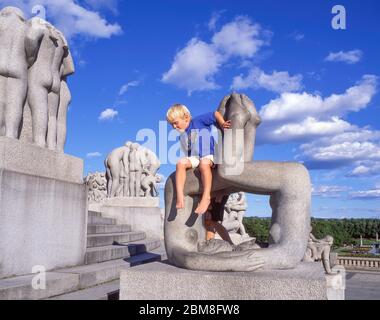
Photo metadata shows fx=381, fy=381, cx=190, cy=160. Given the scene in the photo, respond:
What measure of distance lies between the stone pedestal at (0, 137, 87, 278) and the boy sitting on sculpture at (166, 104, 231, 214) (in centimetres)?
245

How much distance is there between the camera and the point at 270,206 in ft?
12.8

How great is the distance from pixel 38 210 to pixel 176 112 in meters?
2.70

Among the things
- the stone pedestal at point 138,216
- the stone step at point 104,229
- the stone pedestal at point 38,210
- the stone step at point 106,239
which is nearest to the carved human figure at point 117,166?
the stone pedestal at point 138,216

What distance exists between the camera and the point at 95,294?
15.8ft

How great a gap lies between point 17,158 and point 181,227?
2.81 m

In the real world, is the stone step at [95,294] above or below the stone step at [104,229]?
below

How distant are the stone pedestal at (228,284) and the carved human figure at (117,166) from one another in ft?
34.1

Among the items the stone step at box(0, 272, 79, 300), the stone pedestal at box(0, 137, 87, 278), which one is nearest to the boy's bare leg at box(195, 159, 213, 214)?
the stone step at box(0, 272, 79, 300)

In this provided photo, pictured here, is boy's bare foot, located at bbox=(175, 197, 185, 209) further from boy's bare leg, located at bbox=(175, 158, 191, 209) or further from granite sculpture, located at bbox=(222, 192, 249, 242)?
granite sculpture, located at bbox=(222, 192, 249, 242)

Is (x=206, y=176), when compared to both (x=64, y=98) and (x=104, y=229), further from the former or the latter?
(x=104, y=229)

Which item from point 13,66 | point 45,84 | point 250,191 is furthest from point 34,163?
point 250,191

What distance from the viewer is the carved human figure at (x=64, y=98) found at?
6.95 metres

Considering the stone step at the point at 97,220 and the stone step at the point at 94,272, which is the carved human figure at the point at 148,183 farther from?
the stone step at the point at 94,272
